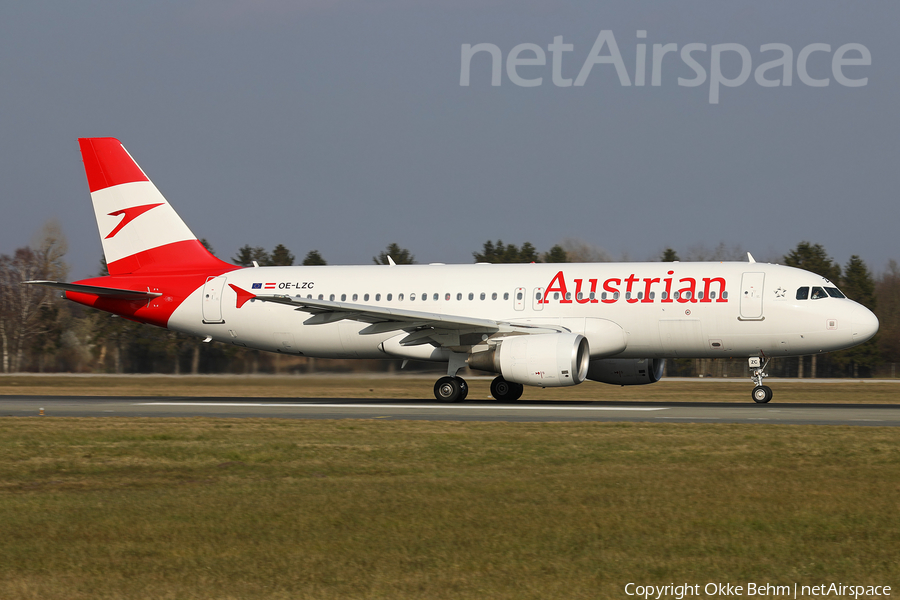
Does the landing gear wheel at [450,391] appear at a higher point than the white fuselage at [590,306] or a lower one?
lower

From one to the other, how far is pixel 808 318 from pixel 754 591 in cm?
1932

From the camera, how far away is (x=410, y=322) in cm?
2531

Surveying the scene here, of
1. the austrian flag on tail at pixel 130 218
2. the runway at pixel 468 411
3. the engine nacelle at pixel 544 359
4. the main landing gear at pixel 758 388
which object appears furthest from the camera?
the austrian flag on tail at pixel 130 218

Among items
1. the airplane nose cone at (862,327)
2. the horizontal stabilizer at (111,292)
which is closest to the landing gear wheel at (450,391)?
the horizontal stabilizer at (111,292)

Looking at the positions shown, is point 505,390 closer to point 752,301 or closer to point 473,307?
point 473,307

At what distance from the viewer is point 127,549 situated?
7293 mm

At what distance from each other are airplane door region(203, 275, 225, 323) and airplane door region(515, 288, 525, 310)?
9176 mm

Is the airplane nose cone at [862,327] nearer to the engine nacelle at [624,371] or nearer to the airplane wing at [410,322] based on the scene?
the engine nacelle at [624,371]

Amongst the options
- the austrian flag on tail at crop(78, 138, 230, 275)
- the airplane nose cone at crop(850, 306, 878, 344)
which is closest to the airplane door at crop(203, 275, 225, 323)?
the austrian flag on tail at crop(78, 138, 230, 275)

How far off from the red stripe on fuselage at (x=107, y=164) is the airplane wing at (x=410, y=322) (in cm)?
773

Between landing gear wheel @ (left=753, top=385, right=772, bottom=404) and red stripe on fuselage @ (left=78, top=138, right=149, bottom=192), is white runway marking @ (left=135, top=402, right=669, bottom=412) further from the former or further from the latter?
red stripe on fuselage @ (left=78, top=138, right=149, bottom=192)

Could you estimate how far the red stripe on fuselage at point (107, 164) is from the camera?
98.6ft

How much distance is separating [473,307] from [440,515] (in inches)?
702

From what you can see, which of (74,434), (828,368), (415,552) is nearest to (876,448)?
(415,552)
